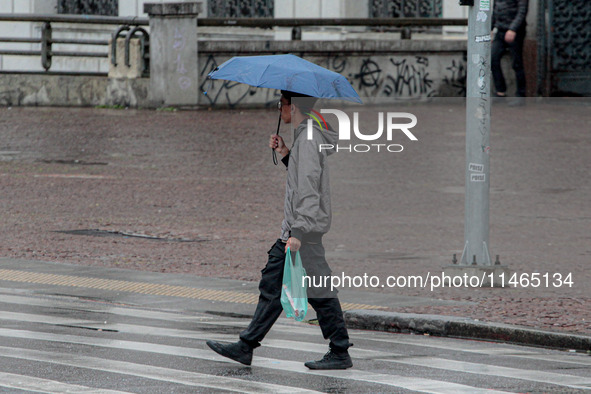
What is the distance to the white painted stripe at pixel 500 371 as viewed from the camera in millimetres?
6621

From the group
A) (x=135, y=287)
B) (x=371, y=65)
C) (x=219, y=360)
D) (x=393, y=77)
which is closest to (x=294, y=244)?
(x=219, y=360)

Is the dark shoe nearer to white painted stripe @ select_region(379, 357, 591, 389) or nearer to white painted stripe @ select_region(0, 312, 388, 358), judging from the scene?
white painted stripe @ select_region(0, 312, 388, 358)

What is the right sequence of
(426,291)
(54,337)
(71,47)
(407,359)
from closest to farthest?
1. (407,359)
2. (54,337)
3. (426,291)
4. (71,47)

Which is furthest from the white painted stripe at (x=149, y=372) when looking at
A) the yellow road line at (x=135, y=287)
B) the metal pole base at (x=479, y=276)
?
the metal pole base at (x=479, y=276)

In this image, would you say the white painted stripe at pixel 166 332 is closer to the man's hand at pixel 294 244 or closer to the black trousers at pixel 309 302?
the black trousers at pixel 309 302

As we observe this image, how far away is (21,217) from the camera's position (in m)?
13.4

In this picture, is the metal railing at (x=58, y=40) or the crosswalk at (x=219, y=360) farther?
the metal railing at (x=58, y=40)

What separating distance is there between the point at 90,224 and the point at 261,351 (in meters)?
5.90

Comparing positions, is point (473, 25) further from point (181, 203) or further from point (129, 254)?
point (181, 203)

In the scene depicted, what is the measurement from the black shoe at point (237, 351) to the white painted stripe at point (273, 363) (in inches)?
3.5

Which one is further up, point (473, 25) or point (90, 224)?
point (473, 25)

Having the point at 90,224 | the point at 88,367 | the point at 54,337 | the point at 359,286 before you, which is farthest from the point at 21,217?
the point at 88,367

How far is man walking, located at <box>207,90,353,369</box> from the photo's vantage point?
6.64 m

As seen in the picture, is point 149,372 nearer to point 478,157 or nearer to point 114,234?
point 478,157
